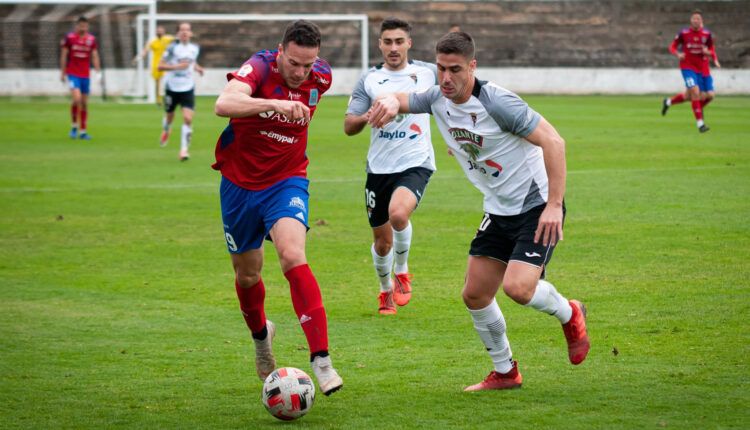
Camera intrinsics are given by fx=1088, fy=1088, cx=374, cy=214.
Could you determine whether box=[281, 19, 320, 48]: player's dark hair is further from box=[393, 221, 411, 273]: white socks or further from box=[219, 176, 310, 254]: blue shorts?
box=[393, 221, 411, 273]: white socks

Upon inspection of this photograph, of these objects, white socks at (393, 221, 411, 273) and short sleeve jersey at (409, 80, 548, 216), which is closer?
short sleeve jersey at (409, 80, 548, 216)

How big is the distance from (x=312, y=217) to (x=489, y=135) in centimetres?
771

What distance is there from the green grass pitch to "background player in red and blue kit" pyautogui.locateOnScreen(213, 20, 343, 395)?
25.7 inches

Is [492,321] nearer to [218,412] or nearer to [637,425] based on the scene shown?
[637,425]

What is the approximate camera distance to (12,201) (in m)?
15.6

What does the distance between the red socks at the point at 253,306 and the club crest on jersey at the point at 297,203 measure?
71 cm

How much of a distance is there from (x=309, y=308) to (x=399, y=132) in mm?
3944

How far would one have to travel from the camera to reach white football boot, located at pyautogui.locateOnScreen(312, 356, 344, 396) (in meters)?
5.93

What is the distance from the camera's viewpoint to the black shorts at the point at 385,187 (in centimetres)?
973

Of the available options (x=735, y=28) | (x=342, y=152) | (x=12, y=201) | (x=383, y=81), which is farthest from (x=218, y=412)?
(x=735, y=28)

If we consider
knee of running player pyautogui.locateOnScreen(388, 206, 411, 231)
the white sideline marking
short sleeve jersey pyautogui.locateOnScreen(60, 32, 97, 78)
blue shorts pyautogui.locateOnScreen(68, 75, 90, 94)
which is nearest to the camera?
knee of running player pyautogui.locateOnScreen(388, 206, 411, 231)

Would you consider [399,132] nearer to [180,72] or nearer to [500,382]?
[500,382]

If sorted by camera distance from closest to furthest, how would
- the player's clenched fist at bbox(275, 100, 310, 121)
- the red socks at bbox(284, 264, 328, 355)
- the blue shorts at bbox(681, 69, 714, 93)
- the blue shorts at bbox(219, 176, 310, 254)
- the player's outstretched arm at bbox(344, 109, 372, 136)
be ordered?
the red socks at bbox(284, 264, 328, 355) < the player's clenched fist at bbox(275, 100, 310, 121) < the blue shorts at bbox(219, 176, 310, 254) < the player's outstretched arm at bbox(344, 109, 372, 136) < the blue shorts at bbox(681, 69, 714, 93)

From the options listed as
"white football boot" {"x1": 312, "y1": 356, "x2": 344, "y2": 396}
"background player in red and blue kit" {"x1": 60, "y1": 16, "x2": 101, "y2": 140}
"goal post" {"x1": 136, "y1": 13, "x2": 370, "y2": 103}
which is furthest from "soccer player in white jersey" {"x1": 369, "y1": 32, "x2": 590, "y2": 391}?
"goal post" {"x1": 136, "y1": 13, "x2": 370, "y2": 103}
